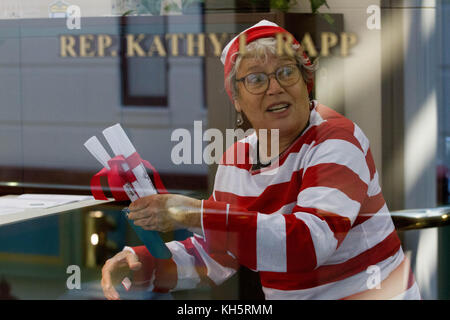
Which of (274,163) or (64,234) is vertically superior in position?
(274,163)

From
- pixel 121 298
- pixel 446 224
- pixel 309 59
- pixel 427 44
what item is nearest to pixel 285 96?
pixel 309 59

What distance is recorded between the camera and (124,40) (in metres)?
1.31

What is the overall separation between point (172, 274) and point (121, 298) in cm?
13

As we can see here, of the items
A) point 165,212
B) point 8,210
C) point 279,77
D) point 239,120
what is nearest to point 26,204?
point 8,210

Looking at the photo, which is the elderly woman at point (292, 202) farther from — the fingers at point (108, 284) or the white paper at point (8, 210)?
the white paper at point (8, 210)

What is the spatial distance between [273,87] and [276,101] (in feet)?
0.09

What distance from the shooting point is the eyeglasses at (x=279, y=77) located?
124 cm

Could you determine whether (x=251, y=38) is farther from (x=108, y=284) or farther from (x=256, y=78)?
(x=108, y=284)

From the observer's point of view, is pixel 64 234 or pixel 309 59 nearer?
pixel 309 59

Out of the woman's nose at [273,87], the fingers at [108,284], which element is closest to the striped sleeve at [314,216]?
the woman's nose at [273,87]

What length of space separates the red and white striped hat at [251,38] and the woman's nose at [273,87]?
6 cm

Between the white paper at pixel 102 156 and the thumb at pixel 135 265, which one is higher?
the white paper at pixel 102 156

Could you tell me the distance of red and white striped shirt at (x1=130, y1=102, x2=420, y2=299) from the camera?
122 centimetres
